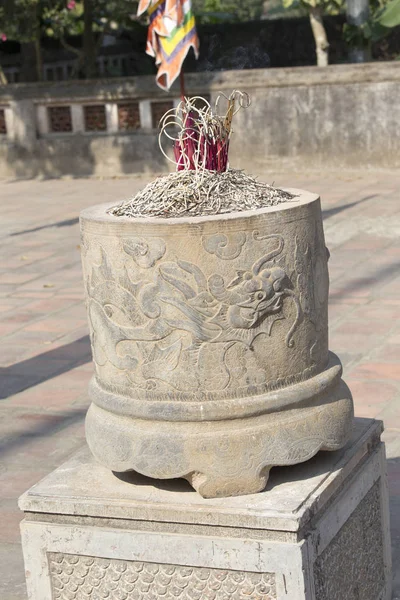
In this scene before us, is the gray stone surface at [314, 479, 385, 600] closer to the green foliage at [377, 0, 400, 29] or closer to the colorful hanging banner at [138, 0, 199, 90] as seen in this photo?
the colorful hanging banner at [138, 0, 199, 90]

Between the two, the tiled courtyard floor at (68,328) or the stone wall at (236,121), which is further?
the stone wall at (236,121)

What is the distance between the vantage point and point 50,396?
542 centimetres

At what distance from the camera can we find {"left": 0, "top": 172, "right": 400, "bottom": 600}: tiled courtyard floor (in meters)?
4.54

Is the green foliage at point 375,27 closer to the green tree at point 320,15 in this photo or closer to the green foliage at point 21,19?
the green tree at point 320,15

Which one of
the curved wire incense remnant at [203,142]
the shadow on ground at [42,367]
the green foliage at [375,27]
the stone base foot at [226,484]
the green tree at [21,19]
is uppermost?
the green tree at [21,19]

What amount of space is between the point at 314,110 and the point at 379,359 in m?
7.05

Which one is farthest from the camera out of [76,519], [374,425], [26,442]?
[26,442]

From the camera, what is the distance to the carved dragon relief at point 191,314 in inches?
108

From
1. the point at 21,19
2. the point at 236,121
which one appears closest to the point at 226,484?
the point at 236,121

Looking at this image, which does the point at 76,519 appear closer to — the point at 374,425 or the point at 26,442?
the point at 374,425

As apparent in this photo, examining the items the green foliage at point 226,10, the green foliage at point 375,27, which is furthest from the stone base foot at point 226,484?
the green foliage at point 226,10

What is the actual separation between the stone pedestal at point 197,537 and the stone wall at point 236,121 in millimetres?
9239

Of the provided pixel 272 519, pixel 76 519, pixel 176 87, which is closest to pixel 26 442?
pixel 76 519

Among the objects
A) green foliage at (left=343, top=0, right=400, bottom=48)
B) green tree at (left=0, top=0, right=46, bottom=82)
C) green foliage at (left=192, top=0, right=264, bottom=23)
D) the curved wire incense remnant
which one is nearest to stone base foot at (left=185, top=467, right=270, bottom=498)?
the curved wire incense remnant
